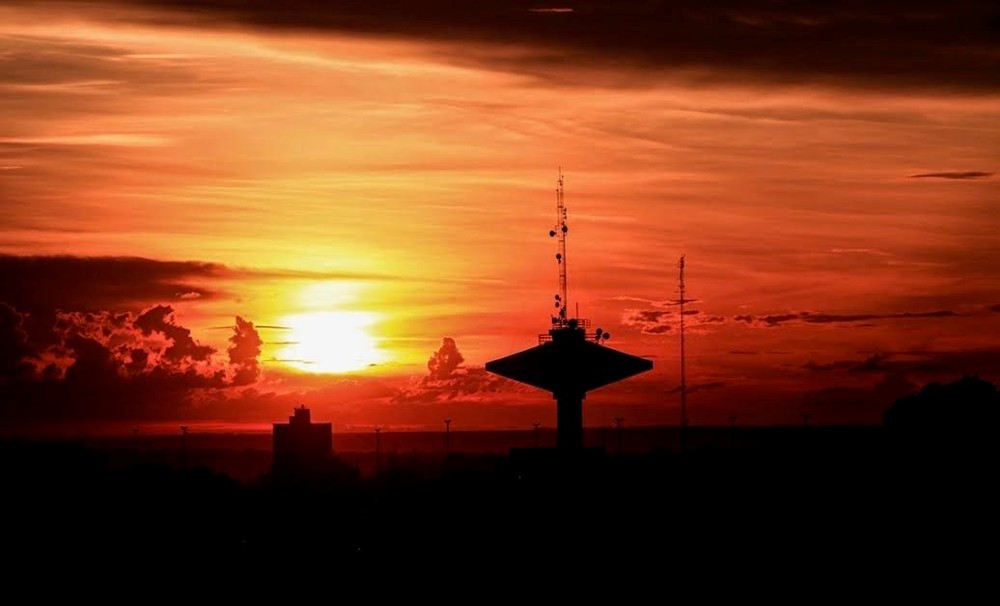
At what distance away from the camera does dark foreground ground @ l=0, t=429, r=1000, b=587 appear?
113 meters

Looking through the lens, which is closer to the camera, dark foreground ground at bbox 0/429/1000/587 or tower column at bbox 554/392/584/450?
dark foreground ground at bbox 0/429/1000/587

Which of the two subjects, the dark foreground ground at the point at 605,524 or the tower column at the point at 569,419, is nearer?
the dark foreground ground at the point at 605,524

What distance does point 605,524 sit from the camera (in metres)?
132

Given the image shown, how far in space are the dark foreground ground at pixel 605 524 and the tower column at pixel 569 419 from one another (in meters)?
1.86

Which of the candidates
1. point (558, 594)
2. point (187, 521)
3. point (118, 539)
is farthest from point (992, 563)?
point (187, 521)

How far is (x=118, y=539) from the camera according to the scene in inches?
5694

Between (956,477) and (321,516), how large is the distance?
2966 inches

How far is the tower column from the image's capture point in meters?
167

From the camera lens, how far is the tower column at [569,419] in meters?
167

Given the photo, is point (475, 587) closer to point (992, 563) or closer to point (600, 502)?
point (992, 563)

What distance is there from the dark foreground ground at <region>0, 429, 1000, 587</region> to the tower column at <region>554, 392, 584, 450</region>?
1.86 meters

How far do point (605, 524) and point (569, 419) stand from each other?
36.7 m

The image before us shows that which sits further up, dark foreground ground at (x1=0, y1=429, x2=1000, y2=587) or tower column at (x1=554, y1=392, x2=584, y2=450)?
tower column at (x1=554, y1=392, x2=584, y2=450)

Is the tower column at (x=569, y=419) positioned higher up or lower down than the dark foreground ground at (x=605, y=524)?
higher up
